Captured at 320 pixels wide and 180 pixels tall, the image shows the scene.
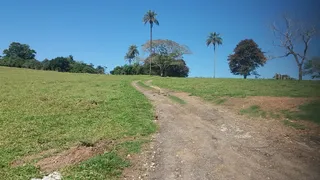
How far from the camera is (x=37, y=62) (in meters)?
134

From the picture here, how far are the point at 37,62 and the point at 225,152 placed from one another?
138 meters

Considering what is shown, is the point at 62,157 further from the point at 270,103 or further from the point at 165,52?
the point at 165,52

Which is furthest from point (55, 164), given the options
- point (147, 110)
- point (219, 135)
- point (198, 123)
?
point (147, 110)

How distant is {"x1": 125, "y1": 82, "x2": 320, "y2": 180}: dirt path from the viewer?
7.94 m

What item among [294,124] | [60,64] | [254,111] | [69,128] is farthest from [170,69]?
[294,124]

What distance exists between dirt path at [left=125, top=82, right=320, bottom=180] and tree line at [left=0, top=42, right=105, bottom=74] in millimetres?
109748

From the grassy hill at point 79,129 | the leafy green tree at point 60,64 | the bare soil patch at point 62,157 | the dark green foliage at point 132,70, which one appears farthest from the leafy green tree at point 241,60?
the leafy green tree at point 60,64

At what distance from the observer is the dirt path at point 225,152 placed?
26.1 ft

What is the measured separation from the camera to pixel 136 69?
108938mm

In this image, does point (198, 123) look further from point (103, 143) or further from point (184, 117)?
point (103, 143)

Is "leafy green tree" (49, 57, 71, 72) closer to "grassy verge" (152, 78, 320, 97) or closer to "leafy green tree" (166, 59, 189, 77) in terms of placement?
"leafy green tree" (166, 59, 189, 77)

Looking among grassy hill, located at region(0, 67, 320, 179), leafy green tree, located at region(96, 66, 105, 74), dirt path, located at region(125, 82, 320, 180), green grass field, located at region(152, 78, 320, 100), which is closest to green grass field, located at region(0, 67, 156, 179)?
grassy hill, located at region(0, 67, 320, 179)

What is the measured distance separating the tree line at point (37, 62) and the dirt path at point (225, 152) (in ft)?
360

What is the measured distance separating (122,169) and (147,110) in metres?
10.3
